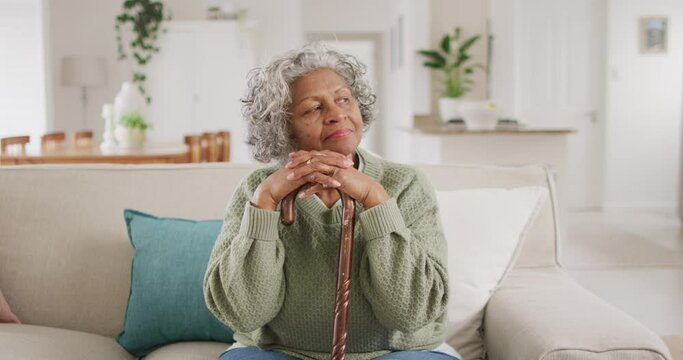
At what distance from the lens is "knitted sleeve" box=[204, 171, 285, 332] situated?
5.16ft

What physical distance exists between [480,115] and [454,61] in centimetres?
169

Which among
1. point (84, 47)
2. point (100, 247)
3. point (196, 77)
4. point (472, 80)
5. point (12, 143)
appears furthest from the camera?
point (84, 47)

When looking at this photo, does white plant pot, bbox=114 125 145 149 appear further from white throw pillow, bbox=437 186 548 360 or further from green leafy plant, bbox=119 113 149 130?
white throw pillow, bbox=437 186 548 360

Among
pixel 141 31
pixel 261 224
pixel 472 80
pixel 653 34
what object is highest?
pixel 141 31

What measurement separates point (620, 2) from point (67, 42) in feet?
18.7

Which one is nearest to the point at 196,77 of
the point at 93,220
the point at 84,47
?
the point at 84,47

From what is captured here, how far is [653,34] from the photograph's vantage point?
8.23 meters

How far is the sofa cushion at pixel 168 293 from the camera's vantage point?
2.04 meters

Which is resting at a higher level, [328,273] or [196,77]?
[196,77]

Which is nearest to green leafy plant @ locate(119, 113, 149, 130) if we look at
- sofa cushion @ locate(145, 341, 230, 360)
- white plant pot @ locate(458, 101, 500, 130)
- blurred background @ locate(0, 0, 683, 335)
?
blurred background @ locate(0, 0, 683, 335)

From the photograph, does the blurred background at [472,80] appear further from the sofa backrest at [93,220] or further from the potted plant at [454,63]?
the sofa backrest at [93,220]

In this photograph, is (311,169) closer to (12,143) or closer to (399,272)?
(399,272)

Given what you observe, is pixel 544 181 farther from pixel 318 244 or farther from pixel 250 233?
pixel 250 233

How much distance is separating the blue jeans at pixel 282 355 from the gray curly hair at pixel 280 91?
39cm
